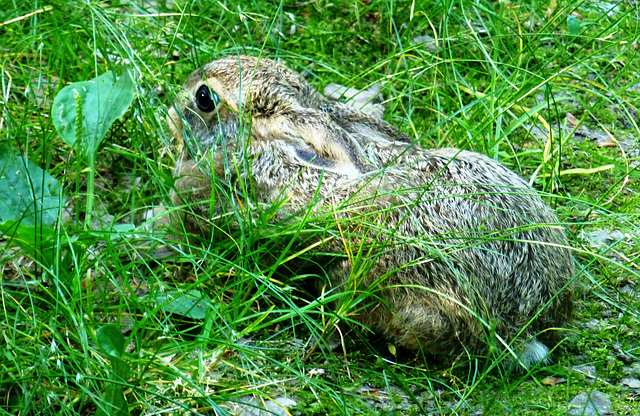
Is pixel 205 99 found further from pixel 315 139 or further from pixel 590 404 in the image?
pixel 590 404

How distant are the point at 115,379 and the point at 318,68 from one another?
11.4ft

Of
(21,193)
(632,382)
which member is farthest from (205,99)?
(632,382)

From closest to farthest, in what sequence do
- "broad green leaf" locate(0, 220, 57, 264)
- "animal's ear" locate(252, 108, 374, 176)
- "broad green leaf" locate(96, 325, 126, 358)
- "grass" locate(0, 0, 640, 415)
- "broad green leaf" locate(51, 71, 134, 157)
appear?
"broad green leaf" locate(96, 325, 126, 358), "grass" locate(0, 0, 640, 415), "broad green leaf" locate(0, 220, 57, 264), "broad green leaf" locate(51, 71, 134, 157), "animal's ear" locate(252, 108, 374, 176)

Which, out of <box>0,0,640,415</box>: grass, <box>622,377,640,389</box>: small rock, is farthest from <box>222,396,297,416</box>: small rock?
<box>622,377,640,389</box>: small rock

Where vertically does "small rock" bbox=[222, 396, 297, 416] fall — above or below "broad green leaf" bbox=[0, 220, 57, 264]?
below

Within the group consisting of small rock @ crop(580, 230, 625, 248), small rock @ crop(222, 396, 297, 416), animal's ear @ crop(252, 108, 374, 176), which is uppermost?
animal's ear @ crop(252, 108, 374, 176)

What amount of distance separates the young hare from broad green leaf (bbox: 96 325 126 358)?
103 centimetres

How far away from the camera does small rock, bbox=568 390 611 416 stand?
3.57 m

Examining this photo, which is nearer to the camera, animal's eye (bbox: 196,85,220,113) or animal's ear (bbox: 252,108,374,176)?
animal's ear (bbox: 252,108,374,176)

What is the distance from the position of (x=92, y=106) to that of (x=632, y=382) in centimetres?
325

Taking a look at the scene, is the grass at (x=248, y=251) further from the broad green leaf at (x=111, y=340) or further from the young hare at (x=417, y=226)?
the young hare at (x=417, y=226)

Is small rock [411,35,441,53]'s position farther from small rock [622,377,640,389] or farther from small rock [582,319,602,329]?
small rock [622,377,640,389]

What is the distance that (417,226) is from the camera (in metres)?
3.83

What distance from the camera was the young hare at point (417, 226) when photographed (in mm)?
3744
